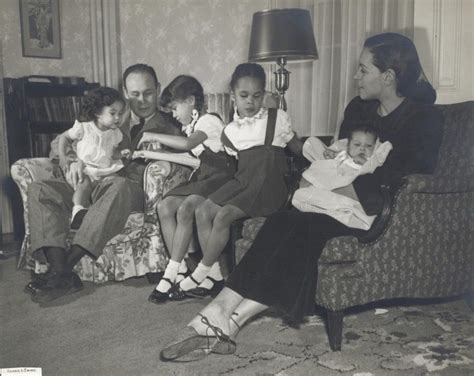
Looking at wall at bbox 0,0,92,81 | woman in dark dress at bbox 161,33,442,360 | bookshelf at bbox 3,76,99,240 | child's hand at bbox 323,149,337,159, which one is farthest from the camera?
wall at bbox 0,0,92,81

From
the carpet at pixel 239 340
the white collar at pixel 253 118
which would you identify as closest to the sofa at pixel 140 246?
the carpet at pixel 239 340

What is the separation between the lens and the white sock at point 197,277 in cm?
275

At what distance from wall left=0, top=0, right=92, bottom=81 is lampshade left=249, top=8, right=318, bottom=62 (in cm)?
219

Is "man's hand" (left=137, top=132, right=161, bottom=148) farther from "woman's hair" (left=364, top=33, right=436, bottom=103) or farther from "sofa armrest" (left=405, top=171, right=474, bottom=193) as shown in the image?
"sofa armrest" (left=405, top=171, right=474, bottom=193)

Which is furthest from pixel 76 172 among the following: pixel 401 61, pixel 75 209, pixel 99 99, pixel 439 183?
pixel 439 183

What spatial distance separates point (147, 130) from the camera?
332cm

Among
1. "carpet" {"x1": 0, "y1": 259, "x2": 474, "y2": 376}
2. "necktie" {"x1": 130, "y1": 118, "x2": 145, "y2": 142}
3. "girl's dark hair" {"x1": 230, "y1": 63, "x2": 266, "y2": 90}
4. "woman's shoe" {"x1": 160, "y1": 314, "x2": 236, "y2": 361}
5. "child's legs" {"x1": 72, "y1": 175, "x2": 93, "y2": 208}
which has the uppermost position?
"girl's dark hair" {"x1": 230, "y1": 63, "x2": 266, "y2": 90}

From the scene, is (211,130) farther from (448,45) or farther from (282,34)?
(448,45)

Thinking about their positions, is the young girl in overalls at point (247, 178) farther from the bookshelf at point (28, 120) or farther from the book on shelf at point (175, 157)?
the bookshelf at point (28, 120)

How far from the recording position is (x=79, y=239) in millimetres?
2924

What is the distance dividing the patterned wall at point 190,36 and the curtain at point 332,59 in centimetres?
37

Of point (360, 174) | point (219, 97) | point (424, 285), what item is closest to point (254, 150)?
point (360, 174)

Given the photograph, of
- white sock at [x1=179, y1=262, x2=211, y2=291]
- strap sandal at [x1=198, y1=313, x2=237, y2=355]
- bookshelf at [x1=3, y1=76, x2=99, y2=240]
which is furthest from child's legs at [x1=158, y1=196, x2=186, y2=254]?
bookshelf at [x1=3, y1=76, x2=99, y2=240]

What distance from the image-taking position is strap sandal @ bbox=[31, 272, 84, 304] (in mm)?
2812
